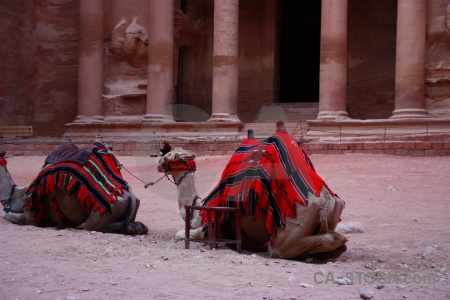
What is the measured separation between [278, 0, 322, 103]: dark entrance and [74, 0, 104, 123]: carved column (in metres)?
10.8

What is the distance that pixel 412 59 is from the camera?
20.3m

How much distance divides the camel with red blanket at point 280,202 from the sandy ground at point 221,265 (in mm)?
203

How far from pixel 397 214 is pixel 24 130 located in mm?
20103

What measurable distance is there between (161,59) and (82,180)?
15.9 m

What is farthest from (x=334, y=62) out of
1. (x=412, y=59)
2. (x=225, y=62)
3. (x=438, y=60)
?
(x=225, y=62)

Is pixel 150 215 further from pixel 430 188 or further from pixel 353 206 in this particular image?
pixel 430 188

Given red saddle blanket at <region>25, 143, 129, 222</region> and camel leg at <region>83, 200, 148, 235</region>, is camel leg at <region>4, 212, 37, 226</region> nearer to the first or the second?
red saddle blanket at <region>25, 143, 129, 222</region>

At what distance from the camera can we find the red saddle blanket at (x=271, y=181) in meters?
6.59

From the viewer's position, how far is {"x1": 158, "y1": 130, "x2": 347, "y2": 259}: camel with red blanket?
6.49 metres

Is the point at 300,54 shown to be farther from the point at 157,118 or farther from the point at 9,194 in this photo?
the point at 9,194

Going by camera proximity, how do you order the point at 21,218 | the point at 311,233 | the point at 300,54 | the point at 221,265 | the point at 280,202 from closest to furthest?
the point at 221,265 < the point at 311,233 < the point at 280,202 < the point at 21,218 < the point at 300,54

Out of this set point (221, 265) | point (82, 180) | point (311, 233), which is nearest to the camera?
point (221, 265)

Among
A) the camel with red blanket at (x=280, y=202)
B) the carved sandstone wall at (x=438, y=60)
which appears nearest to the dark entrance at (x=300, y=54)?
the carved sandstone wall at (x=438, y=60)

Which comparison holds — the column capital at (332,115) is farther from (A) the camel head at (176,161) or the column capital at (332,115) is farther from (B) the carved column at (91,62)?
(A) the camel head at (176,161)
